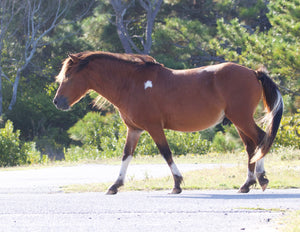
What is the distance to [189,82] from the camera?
32.9 feet

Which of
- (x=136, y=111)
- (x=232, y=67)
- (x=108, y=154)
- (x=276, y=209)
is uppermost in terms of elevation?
(x=232, y=67)

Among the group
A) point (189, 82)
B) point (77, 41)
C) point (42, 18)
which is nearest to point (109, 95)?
point (189, 82)

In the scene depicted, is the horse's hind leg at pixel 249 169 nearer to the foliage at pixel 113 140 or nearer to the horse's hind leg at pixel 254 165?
the horse's hind leg at pixel 254 165

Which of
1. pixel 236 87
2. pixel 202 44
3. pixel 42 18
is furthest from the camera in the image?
pixel 42 18

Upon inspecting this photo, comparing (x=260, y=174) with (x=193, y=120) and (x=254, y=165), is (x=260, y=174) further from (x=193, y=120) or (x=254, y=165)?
(x=193, y=120)

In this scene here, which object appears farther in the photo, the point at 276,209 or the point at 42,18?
the point at 42,18

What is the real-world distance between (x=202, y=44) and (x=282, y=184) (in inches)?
709

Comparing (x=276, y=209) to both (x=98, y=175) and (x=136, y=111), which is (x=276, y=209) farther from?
(x=98, y=175)

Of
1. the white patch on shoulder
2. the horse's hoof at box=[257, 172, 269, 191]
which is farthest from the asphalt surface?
the white patch on shoulder

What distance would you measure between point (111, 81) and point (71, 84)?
0.64 metres

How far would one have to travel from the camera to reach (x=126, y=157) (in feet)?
33.7

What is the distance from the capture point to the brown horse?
9742 millimetres

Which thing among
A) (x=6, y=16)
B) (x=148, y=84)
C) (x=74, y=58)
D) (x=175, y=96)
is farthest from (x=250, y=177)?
(x=6, y=16)

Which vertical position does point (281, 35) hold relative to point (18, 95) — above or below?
above
